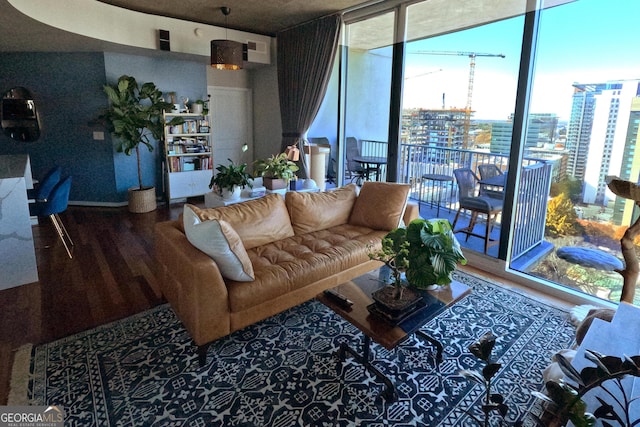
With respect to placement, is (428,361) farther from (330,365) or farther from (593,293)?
(593,293)

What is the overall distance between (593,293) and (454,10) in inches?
118

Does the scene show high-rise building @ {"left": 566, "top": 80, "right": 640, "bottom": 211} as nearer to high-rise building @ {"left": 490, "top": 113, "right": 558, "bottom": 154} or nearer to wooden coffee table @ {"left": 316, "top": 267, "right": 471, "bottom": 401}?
high-rise building @ {"left": 490, "top": 113, "right": 558, "bottom": 154}

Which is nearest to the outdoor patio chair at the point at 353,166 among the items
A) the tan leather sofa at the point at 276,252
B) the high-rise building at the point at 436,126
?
the high-rise building at the point at 436,126

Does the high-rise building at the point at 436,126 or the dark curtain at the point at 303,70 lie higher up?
the dark curtain at the point at 303,70

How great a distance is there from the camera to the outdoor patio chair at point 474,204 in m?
3.70

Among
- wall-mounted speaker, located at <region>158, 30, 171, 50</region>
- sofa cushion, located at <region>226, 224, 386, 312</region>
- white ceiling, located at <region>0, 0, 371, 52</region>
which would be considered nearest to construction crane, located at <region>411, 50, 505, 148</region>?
white ceiling, located at <region>0, 0, 371, 52</region>

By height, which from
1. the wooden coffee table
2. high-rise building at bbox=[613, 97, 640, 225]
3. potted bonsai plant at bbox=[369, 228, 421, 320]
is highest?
high-rise building at bbox=[613, 97, 640, 225]

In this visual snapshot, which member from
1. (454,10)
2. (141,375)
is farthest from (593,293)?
(141,375)

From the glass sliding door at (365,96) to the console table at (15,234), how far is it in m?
3.70

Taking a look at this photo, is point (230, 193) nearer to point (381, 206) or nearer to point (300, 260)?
point (300, 260)

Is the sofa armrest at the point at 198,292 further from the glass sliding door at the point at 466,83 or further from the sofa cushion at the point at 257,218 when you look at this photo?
the glass sliding door at the point at 466,83

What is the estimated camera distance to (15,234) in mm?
3086

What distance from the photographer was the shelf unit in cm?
588

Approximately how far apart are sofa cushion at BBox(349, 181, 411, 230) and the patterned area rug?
0.99 m
